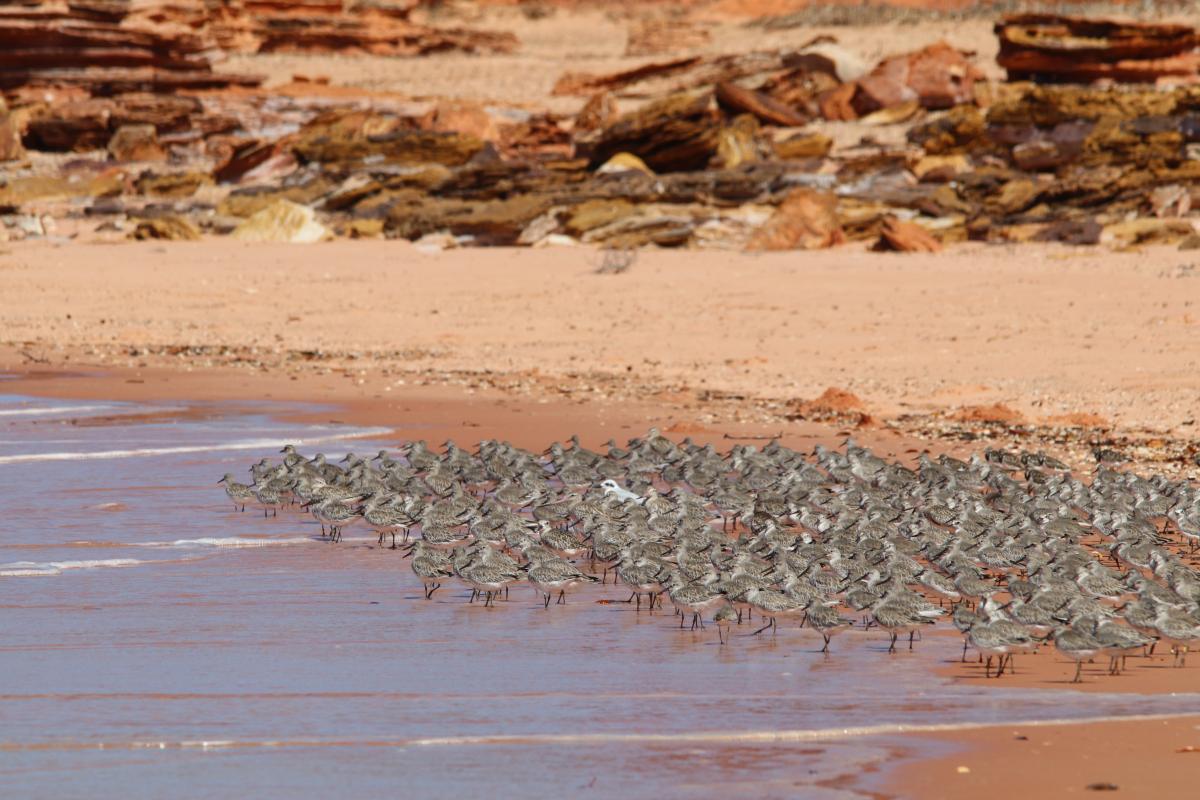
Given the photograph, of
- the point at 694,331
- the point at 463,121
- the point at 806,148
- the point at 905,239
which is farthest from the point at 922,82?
the point at 694,331

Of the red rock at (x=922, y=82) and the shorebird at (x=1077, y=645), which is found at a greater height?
the red rock at (x=922, y=82)

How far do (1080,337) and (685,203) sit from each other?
13917 millimetres

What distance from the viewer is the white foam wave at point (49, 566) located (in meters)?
10.3

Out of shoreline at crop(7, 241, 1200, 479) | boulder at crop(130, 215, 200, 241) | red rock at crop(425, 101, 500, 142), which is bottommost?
shoreline at crop(7, 241, 1200, 479)

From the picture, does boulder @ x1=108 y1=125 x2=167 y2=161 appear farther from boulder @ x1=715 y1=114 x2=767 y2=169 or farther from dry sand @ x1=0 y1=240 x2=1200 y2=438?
dry sand @ x1=0 y1=240 x2=1200 y2=438

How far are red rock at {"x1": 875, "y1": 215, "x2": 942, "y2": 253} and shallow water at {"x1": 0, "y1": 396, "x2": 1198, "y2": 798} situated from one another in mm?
18579

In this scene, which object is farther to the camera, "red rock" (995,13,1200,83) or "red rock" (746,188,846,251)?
"red rock" (995,13,1200,83)

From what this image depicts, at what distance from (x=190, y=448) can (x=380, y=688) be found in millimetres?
8029

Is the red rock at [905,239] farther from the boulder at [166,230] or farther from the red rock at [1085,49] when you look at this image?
the red rock at [1085,49]

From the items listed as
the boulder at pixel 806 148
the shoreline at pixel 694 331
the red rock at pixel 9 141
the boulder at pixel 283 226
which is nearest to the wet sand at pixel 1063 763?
the shoreline at pixel 694 331

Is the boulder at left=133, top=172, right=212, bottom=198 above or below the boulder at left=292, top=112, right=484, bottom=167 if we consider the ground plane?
below

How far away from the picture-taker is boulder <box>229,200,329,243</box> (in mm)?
32688

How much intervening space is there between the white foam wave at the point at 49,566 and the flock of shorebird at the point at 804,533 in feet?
5.21

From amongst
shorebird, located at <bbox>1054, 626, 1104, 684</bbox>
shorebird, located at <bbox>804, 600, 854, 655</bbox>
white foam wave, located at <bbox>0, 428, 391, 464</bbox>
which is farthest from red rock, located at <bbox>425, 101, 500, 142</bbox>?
shorebird, located at <bbox>1054, 626, 1104, 684</bbox>
